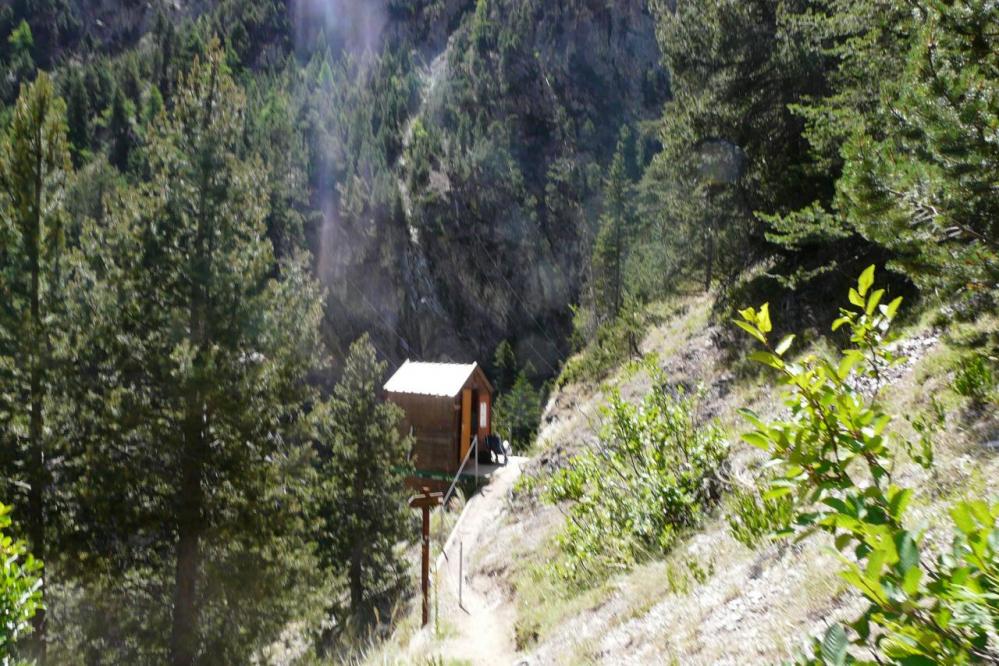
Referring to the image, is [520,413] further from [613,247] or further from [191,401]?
[191,401]

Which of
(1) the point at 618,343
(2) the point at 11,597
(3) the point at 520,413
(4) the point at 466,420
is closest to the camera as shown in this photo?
(2) the point at 11,597

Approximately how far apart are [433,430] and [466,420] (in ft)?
5.21

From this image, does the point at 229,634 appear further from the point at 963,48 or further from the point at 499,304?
the point at 499,304

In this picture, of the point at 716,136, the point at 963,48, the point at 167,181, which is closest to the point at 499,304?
the point at 716,136

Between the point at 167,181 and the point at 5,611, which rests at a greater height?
the point at 167,181

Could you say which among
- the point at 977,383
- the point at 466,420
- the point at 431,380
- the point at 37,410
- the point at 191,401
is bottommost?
the point at 466,420

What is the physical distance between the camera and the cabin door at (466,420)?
1107 inches

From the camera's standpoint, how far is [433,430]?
28.3 meters

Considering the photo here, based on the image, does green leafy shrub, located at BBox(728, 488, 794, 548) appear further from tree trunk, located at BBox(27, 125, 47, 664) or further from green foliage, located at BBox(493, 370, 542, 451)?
green foliage, located at BBox(493, 370, 542, 451)

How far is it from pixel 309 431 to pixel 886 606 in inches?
410

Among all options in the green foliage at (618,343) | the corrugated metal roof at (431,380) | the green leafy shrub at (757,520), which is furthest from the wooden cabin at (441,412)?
the green leafy shrub at (757,520)

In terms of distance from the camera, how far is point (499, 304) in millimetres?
63094

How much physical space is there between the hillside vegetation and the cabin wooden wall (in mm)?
5712

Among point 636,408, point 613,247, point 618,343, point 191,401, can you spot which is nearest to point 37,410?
point 191,401
